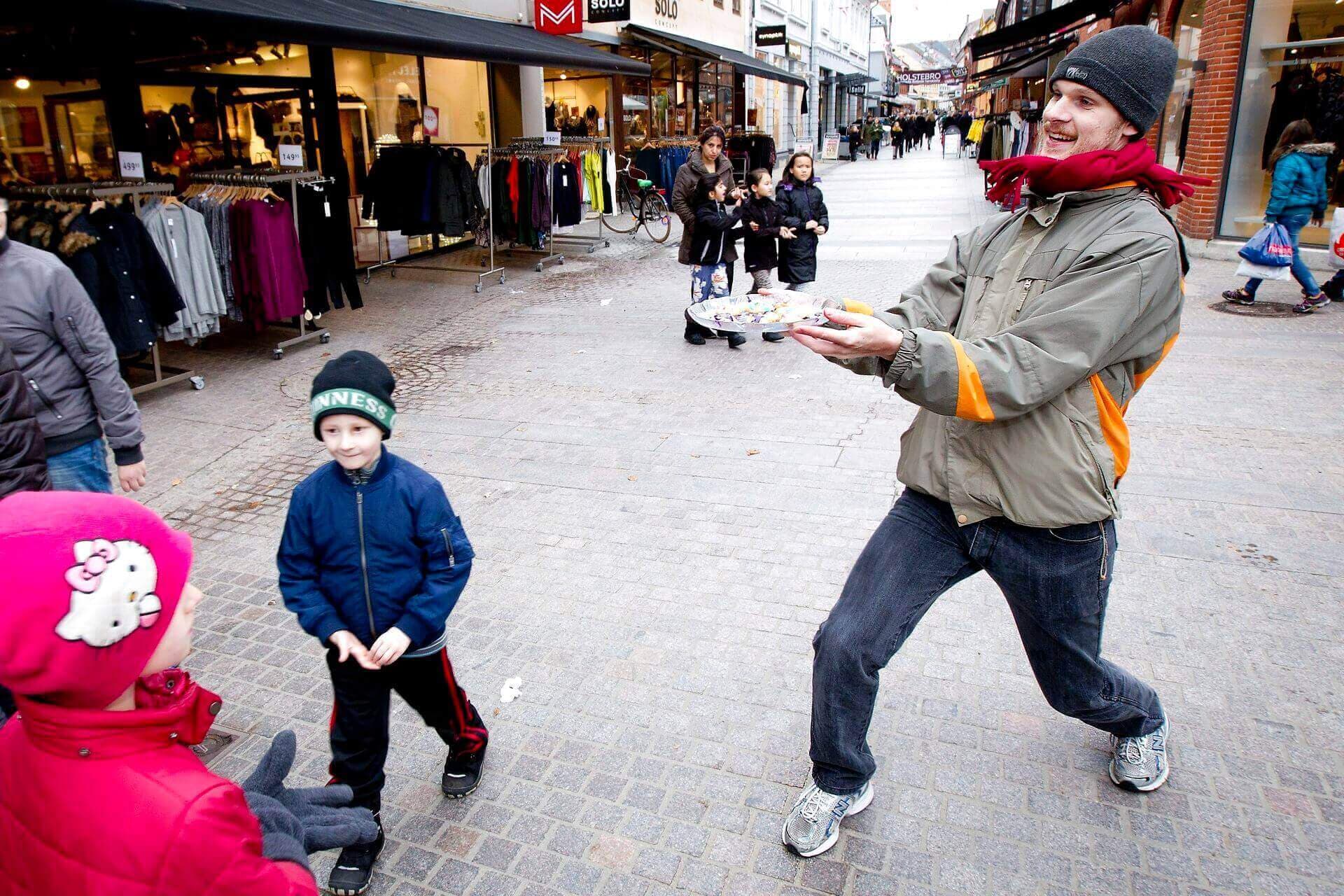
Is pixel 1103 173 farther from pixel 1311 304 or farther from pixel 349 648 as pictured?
pixel 1311 304

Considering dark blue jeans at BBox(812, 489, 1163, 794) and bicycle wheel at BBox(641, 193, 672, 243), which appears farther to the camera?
bicycle wheel at BBox(641, 193, 672, 243)

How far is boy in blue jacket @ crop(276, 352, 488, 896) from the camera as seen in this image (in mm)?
2451

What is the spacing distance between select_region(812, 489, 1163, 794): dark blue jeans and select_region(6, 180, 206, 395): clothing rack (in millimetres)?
6251

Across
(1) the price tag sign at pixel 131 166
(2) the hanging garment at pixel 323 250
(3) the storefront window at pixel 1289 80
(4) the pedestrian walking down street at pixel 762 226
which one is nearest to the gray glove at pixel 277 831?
(4) the pedestrian walking down street at pixel 762 226

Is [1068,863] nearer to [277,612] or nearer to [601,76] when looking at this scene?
[277,612]

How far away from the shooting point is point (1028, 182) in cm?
232

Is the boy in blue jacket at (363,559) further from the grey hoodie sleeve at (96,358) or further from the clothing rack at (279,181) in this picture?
the clothing rack at (279,181)

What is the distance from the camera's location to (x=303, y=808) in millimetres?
1910

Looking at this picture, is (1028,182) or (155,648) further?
(1028,182)

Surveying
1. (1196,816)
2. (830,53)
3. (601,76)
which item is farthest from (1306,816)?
(830,53)

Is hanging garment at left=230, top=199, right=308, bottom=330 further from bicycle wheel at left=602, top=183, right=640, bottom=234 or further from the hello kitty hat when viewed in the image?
bicycle wheel at left=602, top=183, right=640, bottom=234

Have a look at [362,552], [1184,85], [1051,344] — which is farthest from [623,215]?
[1051,344]

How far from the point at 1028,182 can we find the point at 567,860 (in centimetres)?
232

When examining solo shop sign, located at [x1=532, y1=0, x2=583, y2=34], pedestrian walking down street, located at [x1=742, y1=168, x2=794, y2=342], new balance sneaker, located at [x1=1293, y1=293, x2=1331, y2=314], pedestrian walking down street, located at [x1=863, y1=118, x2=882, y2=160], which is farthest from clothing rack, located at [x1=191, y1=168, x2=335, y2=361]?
pedestrian walking down street, located at [x1=863, y1=118, x2=882, y2=160]
